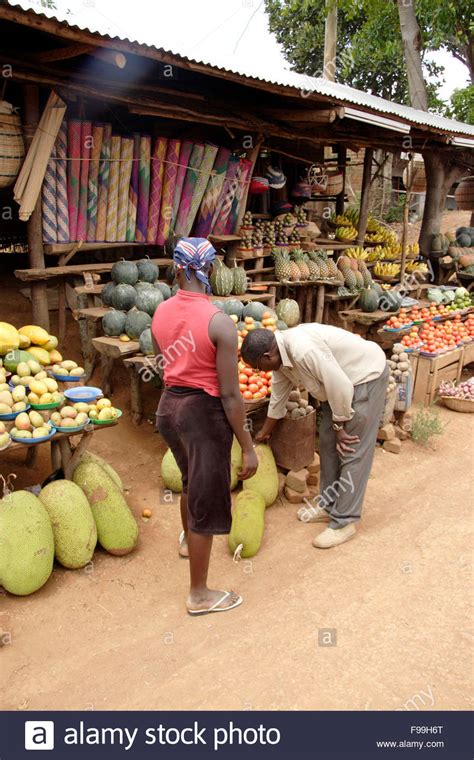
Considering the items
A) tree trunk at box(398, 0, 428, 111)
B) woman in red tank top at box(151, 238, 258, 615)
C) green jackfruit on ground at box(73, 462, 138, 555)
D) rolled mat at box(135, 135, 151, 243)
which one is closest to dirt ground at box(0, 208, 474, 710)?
green jackfruit on ground at box(73, 462, 138, 555)

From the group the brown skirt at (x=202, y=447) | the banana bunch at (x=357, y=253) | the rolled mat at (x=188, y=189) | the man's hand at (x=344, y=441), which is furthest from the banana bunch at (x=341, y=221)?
the brown skirt at (x=202, y=447)

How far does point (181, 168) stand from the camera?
6.34 meters

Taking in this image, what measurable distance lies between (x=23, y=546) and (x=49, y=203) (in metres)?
3.23

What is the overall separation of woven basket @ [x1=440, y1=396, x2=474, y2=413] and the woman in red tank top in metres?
4.90

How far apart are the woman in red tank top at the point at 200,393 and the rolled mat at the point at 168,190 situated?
357 cm

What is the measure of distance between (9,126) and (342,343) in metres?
3.25

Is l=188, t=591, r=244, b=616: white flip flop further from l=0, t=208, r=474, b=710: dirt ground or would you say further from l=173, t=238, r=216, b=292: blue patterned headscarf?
l=173, t=238, r=216, b=292: blue patterned headscarf

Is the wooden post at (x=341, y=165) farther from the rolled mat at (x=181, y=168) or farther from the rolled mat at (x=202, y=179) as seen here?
the rolled mat at (x=181, y=168)

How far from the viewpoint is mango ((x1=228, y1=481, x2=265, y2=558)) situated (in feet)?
12.8

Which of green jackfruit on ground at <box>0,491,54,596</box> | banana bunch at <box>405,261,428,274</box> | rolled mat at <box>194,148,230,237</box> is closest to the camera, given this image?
green jackfruit on ground at <box>0,491,54,596</box>

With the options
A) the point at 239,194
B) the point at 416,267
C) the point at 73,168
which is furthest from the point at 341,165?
the point at 73,168

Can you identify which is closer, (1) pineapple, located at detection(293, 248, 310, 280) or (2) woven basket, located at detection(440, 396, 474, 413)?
(2) woven basket, located at detection(440, 396, 474, 413)

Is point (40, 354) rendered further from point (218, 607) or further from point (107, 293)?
point (218, 607)
